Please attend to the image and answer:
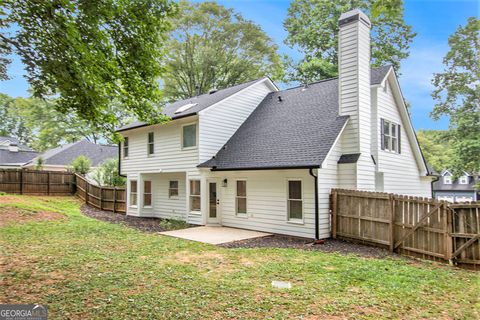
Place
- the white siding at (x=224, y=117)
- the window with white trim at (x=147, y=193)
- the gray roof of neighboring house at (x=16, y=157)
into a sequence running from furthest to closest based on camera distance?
the gray roof of neighboring house at (x=16, y=157) < the window with white trim at (x=147, y=193) < the white siding at (x=224, y=117)

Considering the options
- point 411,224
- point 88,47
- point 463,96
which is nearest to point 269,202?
point 411,224

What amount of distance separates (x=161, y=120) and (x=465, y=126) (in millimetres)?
22392

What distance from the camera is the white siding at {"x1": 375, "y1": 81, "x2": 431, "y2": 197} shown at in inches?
485

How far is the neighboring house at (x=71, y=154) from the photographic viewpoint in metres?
29.2

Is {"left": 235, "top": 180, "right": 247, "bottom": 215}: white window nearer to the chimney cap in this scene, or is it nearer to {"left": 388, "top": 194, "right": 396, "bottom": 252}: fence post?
{"left": 388, "top": 194, "right": 396, "bottom": 252}: fence post

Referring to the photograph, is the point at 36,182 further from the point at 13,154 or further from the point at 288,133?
the point at 288,133

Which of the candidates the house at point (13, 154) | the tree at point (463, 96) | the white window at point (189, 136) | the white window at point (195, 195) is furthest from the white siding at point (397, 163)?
the house at point (13, 154)

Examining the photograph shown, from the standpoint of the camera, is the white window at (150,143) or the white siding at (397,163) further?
the white window at (150,143)

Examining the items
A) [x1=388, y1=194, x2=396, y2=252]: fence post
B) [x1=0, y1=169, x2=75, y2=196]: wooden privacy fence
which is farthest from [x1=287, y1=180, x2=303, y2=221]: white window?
[x1=0, y1=169, x2=75, y2=196]: wooden privacy fence

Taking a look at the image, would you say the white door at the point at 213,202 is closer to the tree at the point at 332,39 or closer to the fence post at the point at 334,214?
the fence post at the point at 334,214

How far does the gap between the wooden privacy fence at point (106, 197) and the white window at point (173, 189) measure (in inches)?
150

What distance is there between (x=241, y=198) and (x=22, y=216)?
28.2 feet

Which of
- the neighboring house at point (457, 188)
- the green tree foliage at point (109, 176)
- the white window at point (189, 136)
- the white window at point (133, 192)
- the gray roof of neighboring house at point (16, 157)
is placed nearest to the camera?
the white window at point (189, 136)

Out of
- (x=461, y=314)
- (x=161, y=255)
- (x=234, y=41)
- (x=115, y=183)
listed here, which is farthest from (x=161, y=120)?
(x=234, y=41)
